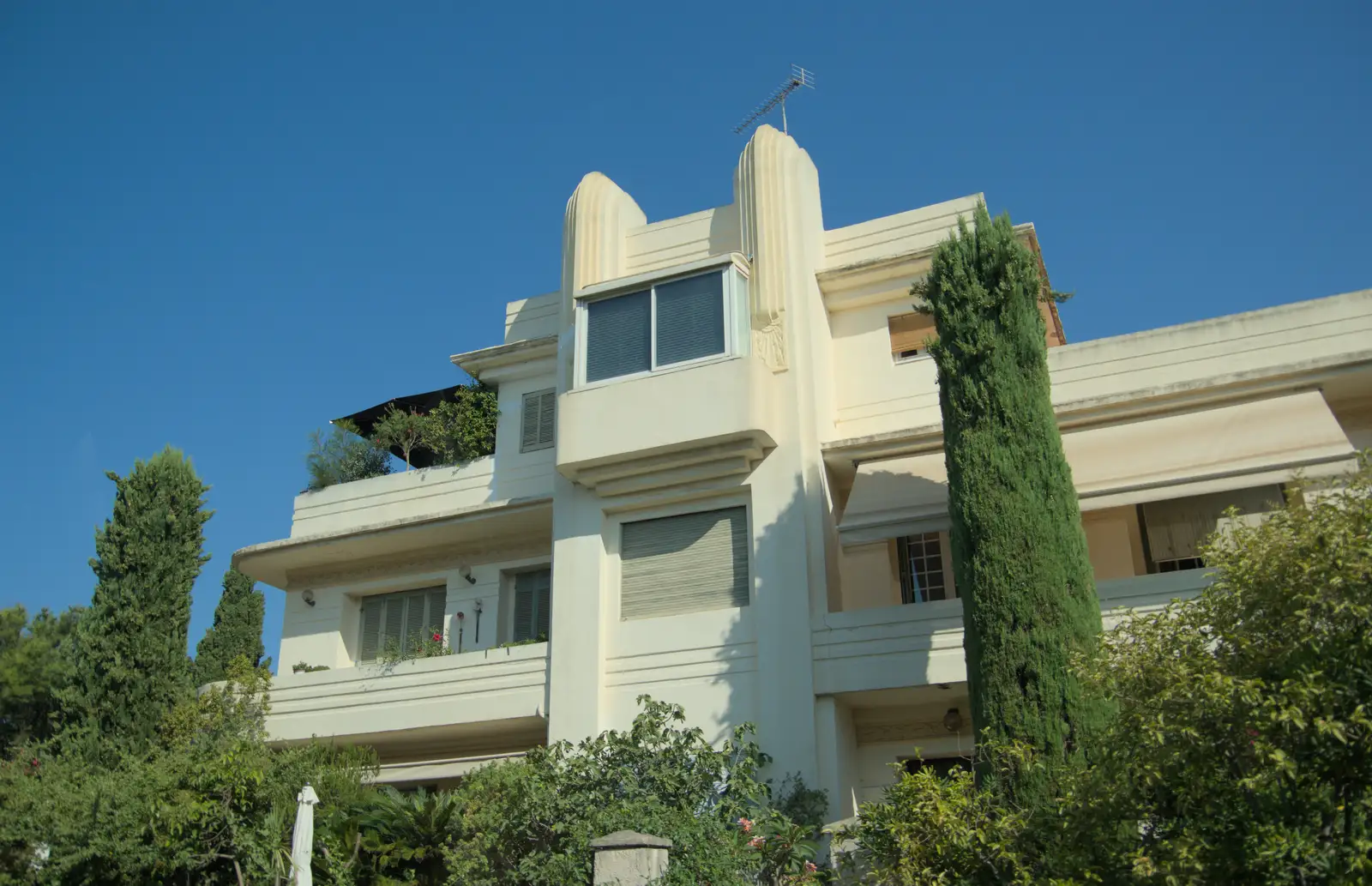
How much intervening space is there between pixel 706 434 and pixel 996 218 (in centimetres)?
505

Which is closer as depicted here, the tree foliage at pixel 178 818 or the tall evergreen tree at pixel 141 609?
the tree foliage at pixel 178 818

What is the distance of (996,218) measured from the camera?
15.8 meters

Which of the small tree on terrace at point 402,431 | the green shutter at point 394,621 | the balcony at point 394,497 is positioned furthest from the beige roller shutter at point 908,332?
the green shutter at point 394,621

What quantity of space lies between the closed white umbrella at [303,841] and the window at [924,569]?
30.2 ft

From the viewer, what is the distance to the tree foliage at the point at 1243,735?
7625mm

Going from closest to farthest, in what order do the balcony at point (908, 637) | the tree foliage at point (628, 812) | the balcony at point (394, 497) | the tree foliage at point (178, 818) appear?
the tree foliage at point (628, 812) < the balcony at point (908, 637) < the tree foliage at point (178, 818) < the balcony at point (394, 497)

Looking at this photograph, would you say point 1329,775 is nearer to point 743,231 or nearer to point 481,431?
point 743,231

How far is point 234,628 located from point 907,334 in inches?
676

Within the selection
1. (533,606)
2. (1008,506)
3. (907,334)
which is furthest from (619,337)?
(1008,506)

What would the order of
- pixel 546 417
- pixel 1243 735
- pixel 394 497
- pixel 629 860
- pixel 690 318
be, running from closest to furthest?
pixel 1243 735, pixel 629 860, pixel 690 318, pixel 546 417, pixel 394 497

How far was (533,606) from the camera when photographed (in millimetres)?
21312

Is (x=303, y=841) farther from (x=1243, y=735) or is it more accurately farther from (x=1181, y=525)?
(x=1181, y=525)

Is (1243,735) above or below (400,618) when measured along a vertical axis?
below

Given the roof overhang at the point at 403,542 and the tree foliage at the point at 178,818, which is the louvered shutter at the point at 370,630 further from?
the tree foliage at the point at 178,818
